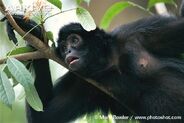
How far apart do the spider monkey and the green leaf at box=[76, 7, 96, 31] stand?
2.28 ft

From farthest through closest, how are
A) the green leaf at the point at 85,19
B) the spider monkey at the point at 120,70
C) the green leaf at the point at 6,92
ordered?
1. the spider monkey at the point at 120,70
2. the green leaf at the point at 85,19
3. the green leaf at the point at 6,92

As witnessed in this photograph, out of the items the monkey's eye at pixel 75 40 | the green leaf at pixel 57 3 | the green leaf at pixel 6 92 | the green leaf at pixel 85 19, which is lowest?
the monkey's eye at pixel 75 40

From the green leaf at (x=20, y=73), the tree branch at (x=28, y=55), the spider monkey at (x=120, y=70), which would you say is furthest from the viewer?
the spider monkey at (x=120, y=70)

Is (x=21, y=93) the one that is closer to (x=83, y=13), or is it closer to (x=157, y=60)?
(x=83, y=13)

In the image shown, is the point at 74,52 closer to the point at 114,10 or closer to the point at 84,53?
the point at 84,53

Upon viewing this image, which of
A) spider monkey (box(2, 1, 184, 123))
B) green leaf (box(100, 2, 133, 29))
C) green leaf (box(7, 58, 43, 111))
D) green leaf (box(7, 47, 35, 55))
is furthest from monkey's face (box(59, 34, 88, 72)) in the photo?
green leaf (box(7, 58, 43, 111))

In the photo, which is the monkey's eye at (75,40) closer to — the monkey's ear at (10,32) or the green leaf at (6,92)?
the monkey's ear at (10,32)

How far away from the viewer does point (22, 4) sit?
411cm

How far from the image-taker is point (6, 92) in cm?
373

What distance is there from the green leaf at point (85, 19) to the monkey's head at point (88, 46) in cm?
105

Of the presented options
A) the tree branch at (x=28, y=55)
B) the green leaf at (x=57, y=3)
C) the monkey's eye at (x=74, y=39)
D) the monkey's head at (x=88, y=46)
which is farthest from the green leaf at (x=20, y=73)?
the monkey's eye at (x=74, y=39)

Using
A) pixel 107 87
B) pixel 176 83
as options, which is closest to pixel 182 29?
pixel 176 83

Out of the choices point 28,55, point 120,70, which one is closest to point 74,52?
point 120,70

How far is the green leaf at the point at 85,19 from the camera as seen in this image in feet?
13.5
